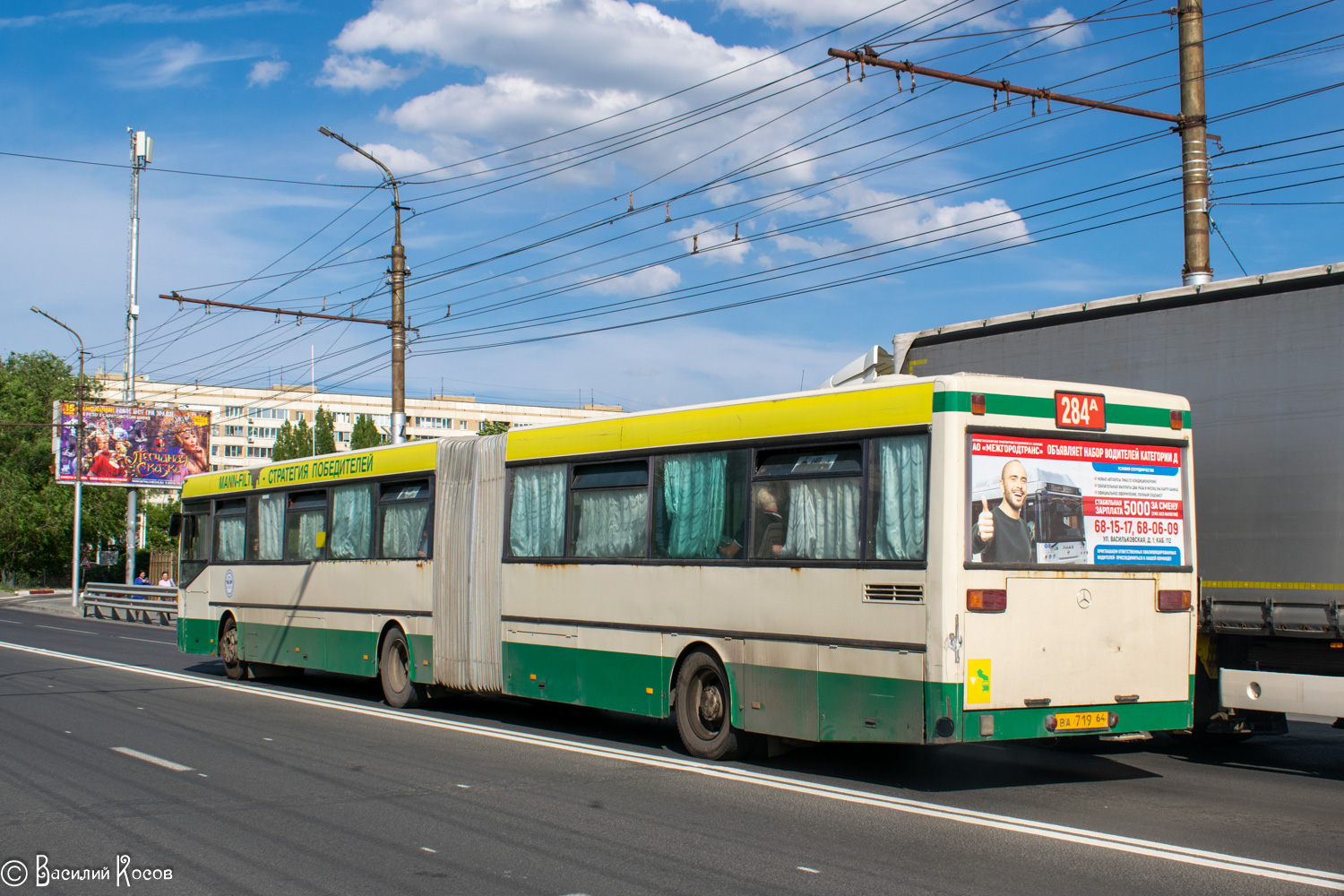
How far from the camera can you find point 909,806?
854 centimetres

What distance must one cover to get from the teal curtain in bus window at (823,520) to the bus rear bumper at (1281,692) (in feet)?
10.8

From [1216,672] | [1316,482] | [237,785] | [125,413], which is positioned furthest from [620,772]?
[125,413]

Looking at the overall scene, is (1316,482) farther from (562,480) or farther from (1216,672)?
(562,480)

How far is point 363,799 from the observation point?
8867 mm

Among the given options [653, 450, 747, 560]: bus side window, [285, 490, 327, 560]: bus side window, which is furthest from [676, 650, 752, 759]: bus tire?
[285, 490, 327, 560]: bus side window

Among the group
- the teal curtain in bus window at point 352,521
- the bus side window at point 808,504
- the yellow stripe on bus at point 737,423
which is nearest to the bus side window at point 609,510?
the yellow stripe on bus at point 737,423

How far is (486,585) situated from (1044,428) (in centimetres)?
681

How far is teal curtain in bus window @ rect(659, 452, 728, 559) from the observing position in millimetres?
10836

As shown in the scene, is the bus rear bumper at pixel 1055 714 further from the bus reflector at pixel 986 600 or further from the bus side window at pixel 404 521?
the bus side window at pixel 404 521

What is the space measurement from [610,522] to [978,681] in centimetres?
445

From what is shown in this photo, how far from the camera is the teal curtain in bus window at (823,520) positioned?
9.50 m

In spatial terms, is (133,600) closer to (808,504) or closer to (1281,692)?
(808,504)

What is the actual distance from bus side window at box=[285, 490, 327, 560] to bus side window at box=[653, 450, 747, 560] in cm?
727

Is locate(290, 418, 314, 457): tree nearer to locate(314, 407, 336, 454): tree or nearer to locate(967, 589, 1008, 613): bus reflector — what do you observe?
locate(314, 407, 336, 454): tree
